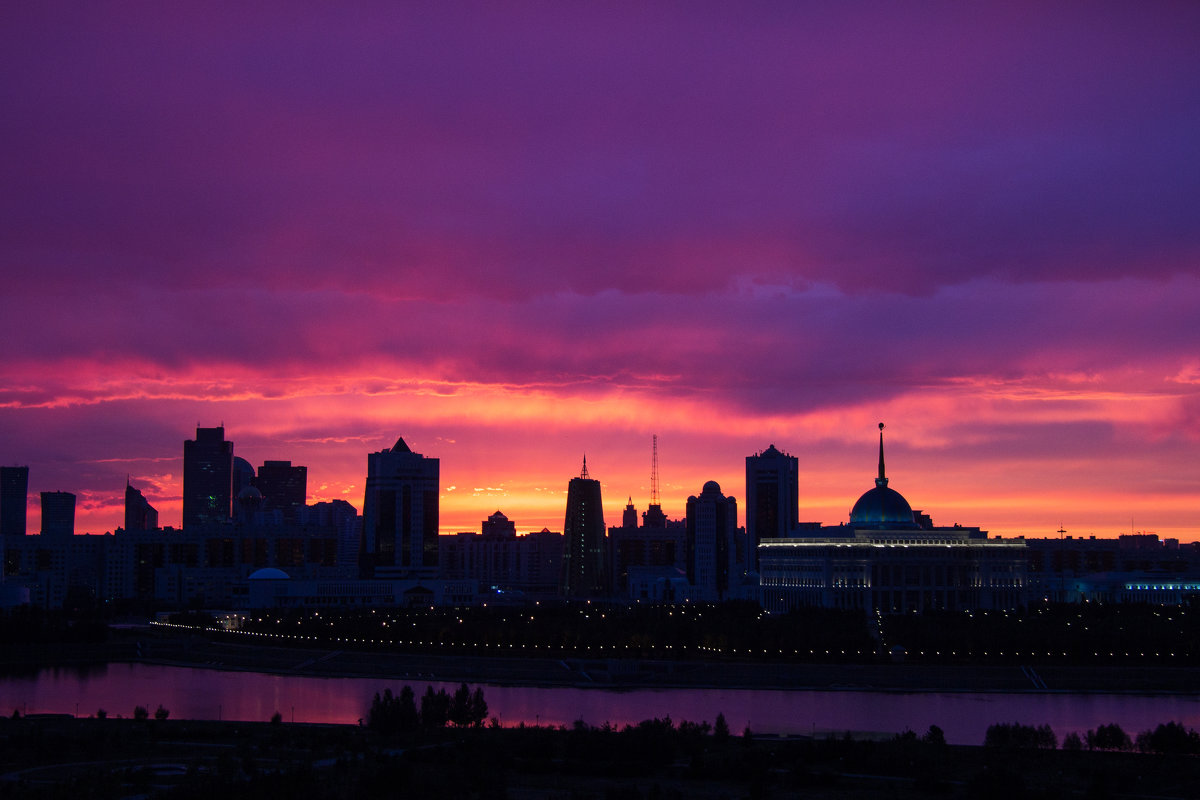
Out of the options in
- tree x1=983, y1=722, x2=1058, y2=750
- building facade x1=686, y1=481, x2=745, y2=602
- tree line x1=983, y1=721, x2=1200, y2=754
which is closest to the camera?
tree line x1=983, y1=721, x2=1200, y2=754

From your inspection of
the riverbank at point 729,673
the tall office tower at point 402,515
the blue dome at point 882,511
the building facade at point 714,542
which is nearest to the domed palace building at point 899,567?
the blue dome at point 882,511

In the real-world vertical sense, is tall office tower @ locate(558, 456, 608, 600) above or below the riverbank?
above

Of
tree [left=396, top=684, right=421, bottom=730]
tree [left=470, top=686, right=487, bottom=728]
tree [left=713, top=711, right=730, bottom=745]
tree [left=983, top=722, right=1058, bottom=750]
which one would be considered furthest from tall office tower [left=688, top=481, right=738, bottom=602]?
tree [left=983, top=722, right=1058, bottom=750]

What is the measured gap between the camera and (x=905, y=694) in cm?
7656

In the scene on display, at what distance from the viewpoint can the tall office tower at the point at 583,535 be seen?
19125 centimetres

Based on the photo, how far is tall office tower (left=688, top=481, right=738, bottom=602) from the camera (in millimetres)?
163125

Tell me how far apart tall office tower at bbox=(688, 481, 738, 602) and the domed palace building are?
33524 mm

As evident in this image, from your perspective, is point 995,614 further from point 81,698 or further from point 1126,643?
point 81,698

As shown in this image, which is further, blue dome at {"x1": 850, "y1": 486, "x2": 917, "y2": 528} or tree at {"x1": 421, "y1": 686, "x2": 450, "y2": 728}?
blue dome at {"x1": 850, "y1": 486, "x2": 917, "y2": 528}

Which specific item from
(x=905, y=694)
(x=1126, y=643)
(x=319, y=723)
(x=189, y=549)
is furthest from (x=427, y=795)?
(x=189, y=549)

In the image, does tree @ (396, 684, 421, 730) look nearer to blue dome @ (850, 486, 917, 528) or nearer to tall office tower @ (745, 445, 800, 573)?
blue dome @ (850, 486, 917, 528)

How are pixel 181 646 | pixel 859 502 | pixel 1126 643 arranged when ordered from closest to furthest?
pixel 1126 643 < pixel 181 646 < pixel 859 502

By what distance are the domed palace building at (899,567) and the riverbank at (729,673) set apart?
119ft

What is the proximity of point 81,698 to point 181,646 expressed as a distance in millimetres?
26435
